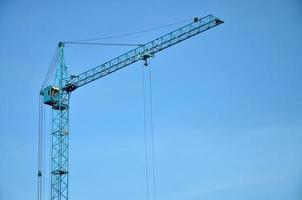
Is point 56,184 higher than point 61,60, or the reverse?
point 61,60

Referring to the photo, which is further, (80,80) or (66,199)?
(80,80)

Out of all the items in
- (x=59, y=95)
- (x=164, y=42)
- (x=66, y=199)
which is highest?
(x=164, y=42)

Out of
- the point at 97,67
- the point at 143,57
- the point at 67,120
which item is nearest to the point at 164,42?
the point at 143,57

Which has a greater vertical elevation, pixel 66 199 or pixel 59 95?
pixel 59 95

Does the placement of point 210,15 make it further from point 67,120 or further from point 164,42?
point 67,120

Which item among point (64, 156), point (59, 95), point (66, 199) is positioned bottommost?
point (66, 199)

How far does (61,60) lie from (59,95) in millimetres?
8333

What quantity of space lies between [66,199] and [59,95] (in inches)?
747

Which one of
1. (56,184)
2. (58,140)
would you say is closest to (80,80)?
(58,140)

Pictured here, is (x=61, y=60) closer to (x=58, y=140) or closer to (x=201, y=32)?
(x=58, y=140)

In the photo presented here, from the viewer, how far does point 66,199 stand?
380 ft

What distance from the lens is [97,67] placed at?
406 feet

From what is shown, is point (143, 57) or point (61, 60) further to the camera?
point (61, 60)

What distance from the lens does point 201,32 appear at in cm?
11681
